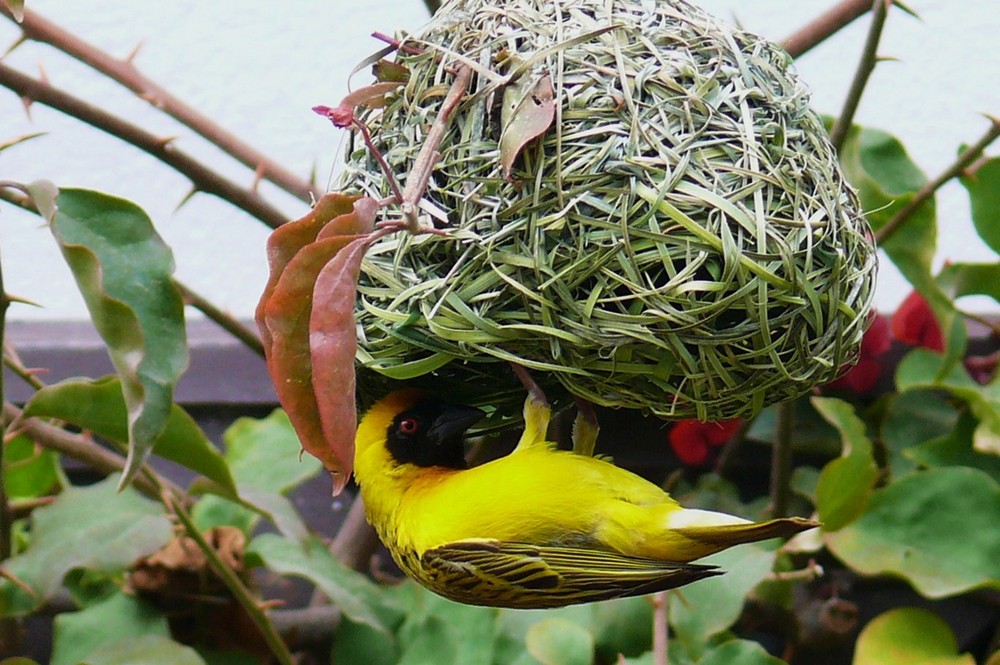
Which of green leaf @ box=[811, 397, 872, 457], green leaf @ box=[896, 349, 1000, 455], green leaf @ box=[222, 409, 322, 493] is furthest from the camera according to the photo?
green leaf @ box=[222, 409, 322, 493]

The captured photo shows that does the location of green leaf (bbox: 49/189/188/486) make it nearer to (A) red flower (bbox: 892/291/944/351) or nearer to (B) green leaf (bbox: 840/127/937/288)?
(B) green leaf (bbox: 840/127/937/288)

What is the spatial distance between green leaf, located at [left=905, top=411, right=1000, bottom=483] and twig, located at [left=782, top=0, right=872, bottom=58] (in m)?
0.66

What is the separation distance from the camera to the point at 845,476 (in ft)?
4.84

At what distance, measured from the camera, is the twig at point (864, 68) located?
3.83ft

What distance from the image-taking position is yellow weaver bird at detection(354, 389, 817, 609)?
0.95 meters

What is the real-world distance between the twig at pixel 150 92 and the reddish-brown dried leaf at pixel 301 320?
2.29 ft

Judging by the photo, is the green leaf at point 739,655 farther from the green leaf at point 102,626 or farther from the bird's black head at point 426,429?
the green leaf at point 102,626

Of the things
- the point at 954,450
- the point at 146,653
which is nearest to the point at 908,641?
the point at 954,450

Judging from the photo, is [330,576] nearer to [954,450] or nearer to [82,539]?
[82,539]

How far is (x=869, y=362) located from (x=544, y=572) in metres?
1.08

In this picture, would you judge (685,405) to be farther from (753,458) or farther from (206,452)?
(753,458)

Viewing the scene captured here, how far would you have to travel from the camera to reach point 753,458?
2006 mm

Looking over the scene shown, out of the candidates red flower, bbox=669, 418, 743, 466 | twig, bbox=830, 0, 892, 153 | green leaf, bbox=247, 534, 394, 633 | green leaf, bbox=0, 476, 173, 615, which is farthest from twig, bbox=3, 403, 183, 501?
twig, bbox=830, 0, 892, 153

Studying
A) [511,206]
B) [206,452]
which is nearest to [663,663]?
[206,452]
